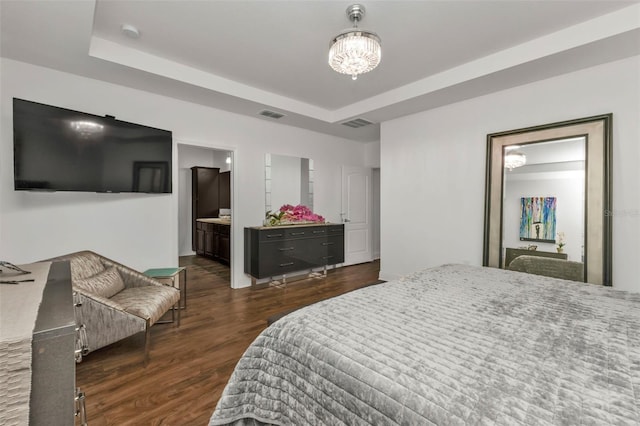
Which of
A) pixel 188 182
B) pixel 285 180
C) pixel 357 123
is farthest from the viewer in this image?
pixel 188 182

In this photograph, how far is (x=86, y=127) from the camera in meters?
2.63

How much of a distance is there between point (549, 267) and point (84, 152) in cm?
478

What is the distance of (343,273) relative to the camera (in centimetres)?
521

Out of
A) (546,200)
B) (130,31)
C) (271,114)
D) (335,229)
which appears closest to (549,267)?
(546,200)

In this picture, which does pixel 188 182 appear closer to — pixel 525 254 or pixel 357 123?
pixel 357 123

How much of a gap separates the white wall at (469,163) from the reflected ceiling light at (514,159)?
27 cm

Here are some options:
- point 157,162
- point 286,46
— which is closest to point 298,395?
point 286,46

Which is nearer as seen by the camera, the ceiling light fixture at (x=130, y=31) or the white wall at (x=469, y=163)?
the ceiling light fixture at (x=130, y=31)

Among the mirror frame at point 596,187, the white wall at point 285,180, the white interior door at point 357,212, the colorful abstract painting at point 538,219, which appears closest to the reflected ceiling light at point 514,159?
the mirror frame at point 596,187

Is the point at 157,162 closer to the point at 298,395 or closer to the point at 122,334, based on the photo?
the point at 122,334

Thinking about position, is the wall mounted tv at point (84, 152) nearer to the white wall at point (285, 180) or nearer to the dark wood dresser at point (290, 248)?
the dark wood dresser at point (290, 248)

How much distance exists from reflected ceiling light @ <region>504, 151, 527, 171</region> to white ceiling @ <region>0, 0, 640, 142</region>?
0.78 m

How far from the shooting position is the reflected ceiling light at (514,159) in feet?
10.4

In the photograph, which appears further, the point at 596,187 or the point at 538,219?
the point at 538,219
